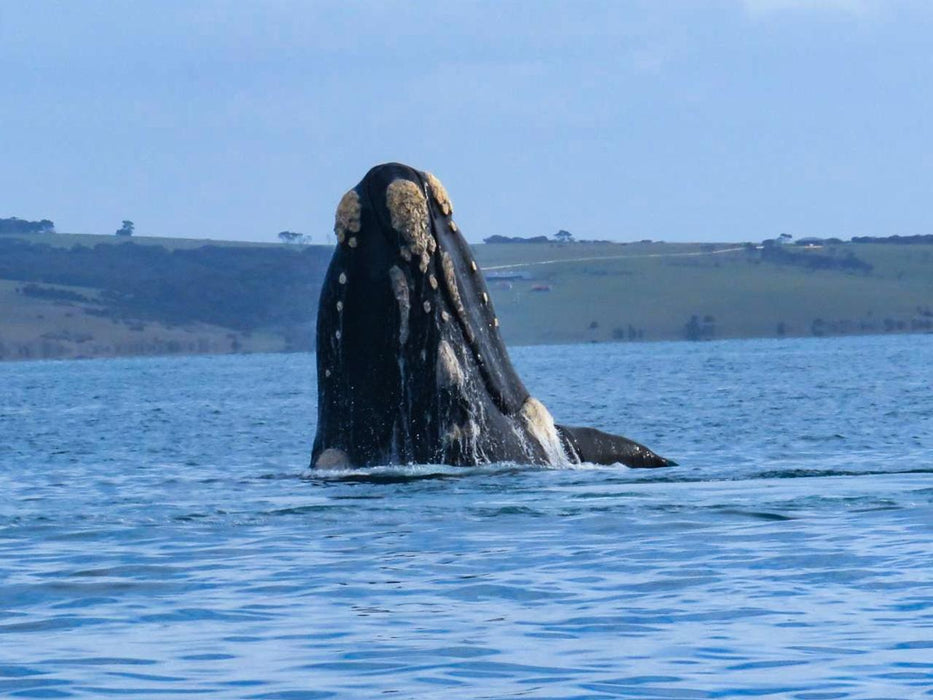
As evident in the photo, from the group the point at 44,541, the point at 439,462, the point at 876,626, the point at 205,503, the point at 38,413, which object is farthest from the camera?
the point at 38,413

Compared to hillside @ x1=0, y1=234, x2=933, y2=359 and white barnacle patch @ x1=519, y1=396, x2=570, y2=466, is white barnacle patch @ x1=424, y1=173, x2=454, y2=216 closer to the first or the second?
white barnacle patch @ x1=519, y1=396, x2=570, y2=466

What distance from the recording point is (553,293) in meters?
187

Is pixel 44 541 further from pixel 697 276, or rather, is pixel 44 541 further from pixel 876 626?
pixel 697 276

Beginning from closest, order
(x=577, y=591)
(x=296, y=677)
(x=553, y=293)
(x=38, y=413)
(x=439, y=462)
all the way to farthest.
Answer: (x=296, y=677) < (x=577, y=591) < (x=439, y=462) < (x=38, y=413) < (x=553, y=293)

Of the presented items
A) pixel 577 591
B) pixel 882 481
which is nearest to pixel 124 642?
pixel 577 591

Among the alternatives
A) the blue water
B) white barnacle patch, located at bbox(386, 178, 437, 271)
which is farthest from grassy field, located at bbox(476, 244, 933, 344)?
white barnacle patch, located at bbox(386, 178, 437, 271)

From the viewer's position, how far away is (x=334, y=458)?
16.1 metres

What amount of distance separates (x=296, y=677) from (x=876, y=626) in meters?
3.19

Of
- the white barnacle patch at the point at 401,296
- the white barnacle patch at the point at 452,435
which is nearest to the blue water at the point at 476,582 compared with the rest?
the white barnacle patch at the point at 452,435

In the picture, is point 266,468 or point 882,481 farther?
point 266,468

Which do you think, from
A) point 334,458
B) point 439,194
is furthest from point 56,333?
point 439,194

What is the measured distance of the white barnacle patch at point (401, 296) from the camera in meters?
15.5

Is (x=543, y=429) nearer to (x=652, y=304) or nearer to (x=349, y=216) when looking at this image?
(x=349, y=216)

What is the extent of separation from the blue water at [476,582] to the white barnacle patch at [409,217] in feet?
6.15
